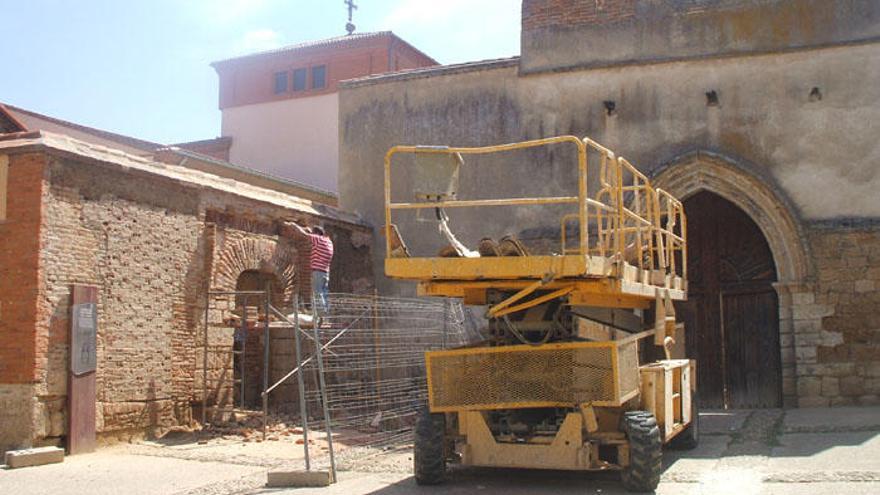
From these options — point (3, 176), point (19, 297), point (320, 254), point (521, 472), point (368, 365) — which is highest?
point (3, 176)

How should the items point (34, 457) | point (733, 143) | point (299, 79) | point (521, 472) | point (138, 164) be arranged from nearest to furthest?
point (521, 472) → point (34, 457) → point (138, 164) → point (733, 143) → point (299, 79)

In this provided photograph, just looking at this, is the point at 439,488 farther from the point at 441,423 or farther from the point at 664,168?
the point at 664,168

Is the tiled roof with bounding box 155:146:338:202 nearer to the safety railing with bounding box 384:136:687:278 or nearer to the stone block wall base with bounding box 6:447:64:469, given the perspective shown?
the stone block wall base with bounding box 6:447:64:469

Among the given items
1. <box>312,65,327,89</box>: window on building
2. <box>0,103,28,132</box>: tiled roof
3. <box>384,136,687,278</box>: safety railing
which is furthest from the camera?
<box>312,65,327,89</box>: window on building

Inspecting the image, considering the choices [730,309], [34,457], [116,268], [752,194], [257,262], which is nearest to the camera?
[34,457]

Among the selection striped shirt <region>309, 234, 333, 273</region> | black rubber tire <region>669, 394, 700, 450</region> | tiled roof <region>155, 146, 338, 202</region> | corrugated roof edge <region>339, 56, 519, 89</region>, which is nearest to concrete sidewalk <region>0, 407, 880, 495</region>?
black rubber tire <region>669, 394, 700, 450</region>

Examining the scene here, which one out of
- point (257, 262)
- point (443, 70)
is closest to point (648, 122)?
point (443, 70)

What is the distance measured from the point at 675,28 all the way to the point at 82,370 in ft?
32.1

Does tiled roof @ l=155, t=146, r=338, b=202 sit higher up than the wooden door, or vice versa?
tiled roof @ l=155, t=146, r=338, b=202

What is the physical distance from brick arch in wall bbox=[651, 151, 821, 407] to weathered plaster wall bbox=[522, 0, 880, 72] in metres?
1.73

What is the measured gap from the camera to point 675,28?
14.8 meters

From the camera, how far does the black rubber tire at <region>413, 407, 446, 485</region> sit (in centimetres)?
843

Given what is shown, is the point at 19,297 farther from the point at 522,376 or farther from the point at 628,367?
the point at 628,367

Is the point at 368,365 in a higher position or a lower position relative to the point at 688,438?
higher
